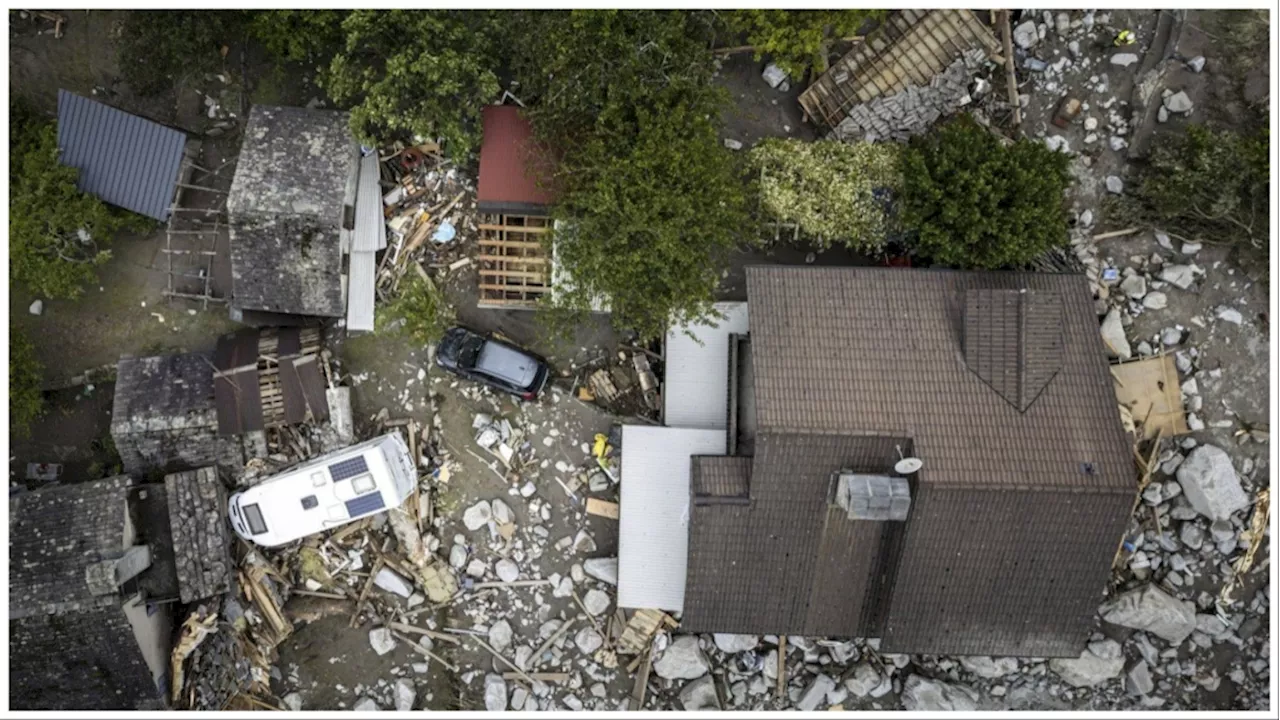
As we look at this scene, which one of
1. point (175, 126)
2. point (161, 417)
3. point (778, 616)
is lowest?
point (778, 616)

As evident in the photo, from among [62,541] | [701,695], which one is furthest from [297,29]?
[701,695]

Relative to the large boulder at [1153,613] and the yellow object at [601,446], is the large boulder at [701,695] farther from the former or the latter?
the large boulder at [1153,613]

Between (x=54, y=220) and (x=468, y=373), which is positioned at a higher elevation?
(x=54, y=220)

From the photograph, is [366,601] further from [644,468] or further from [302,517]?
[644,468]

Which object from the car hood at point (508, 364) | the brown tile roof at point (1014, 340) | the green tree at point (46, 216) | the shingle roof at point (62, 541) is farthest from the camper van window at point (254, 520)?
the brown tile roof at point (1014, 340)

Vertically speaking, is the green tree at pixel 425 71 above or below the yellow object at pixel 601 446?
above

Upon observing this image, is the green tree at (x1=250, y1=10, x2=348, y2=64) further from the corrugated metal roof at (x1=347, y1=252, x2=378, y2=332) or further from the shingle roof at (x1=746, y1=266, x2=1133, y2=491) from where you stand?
the shingle roof at (x1=746, y1=266, x2=1133, y2=491)

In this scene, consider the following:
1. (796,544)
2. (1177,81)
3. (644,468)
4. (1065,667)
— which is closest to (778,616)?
(796,544)
